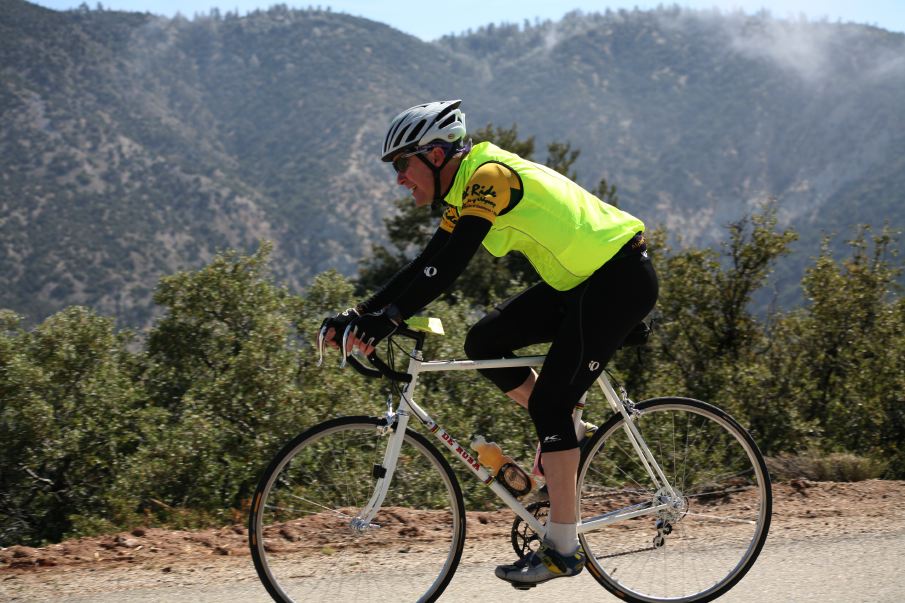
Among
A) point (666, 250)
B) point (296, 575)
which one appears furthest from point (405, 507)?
point (666, 250)

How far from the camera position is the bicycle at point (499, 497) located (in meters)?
3.66

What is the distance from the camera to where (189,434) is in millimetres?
11320

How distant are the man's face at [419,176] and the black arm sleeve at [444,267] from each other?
295 millimetres

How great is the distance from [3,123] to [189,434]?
11598cm

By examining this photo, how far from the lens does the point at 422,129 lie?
350 centimetres

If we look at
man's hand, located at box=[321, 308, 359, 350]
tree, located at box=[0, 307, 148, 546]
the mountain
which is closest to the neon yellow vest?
man's hand, located at box=[321, 308, 359, 350]

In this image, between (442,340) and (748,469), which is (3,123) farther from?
(748,469)

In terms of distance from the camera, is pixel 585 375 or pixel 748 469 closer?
pixel 585 375

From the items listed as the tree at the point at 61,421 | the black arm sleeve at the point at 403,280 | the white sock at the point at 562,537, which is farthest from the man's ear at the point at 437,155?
the tree at the point at 61,421

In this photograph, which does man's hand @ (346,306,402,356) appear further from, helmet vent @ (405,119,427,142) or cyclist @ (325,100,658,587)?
helmet vent @ (405,119,427,142)

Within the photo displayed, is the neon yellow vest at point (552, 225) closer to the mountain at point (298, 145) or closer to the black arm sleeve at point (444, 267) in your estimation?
the black arm sleeve at point (444, 267)

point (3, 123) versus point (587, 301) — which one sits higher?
point (3, 123)

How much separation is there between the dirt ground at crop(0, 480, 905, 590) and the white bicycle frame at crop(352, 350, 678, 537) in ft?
1.27

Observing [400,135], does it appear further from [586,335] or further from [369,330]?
[586,335]
